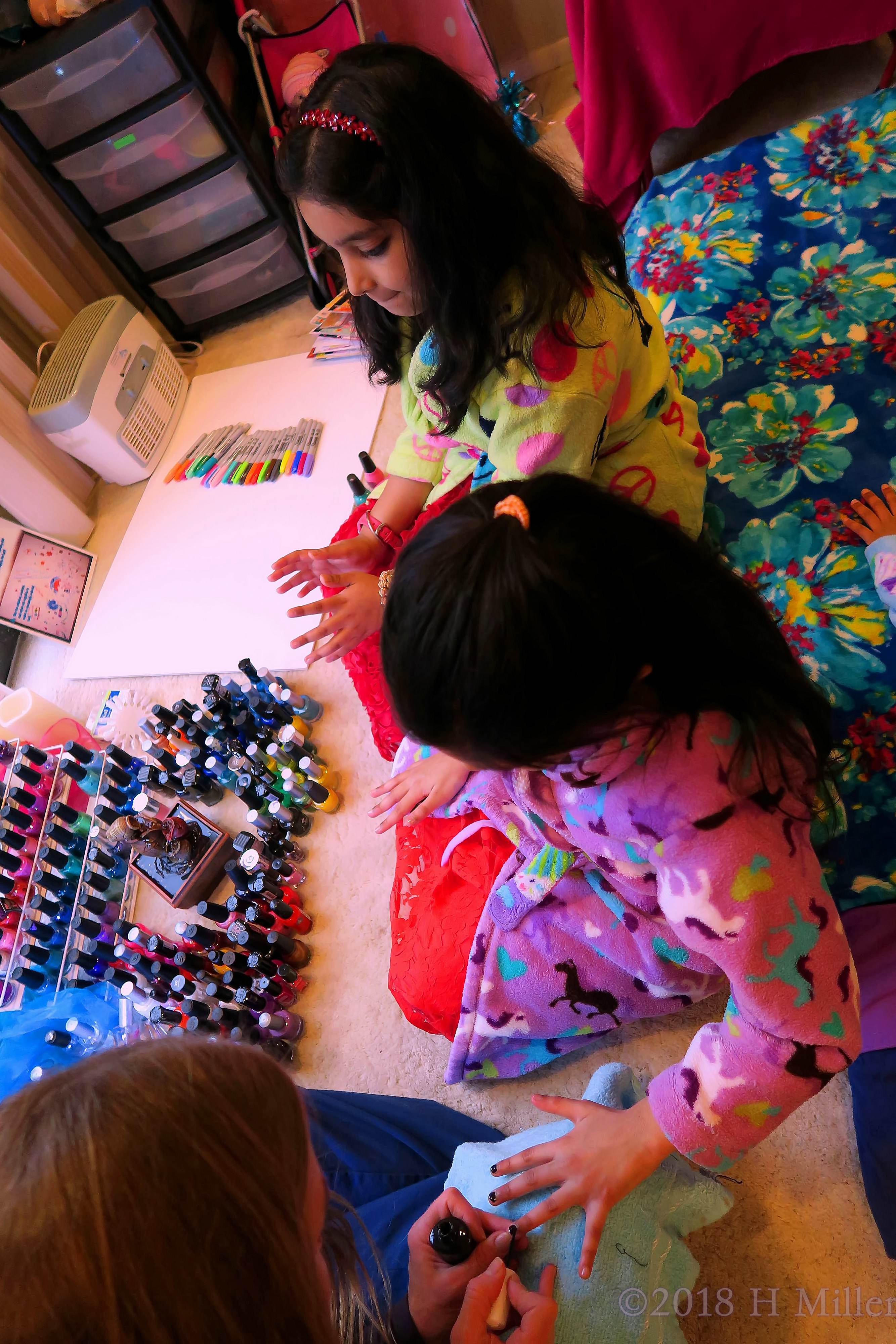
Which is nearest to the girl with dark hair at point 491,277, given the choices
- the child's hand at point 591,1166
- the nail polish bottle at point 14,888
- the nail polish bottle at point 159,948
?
the child's hand at point 591,1166

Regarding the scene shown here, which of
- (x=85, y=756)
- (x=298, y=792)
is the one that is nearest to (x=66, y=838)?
(x=85, y=756)

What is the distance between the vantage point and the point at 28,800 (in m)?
1.25

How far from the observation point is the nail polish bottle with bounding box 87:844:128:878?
1226 millimetres

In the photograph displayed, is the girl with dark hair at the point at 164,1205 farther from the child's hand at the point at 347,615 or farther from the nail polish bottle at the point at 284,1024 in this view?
the child's hand at the point at 347,615

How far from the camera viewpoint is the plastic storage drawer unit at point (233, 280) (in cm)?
185

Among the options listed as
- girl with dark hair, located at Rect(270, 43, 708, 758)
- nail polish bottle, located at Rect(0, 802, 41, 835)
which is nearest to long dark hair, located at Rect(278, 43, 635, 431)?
girl with dark hair, located at Rect(270, 43, 708, 758)

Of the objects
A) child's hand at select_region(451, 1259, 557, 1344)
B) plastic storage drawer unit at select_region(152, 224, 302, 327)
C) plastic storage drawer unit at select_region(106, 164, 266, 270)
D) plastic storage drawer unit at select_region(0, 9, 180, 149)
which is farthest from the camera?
plastic storage drawer unit at select_region(152, 224, 302, 327)

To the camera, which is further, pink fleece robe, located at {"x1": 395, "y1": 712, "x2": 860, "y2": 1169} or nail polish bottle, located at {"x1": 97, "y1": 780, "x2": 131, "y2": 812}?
nail polish bottle, located at {"x1": 97, "y1": 780, "x2": 131, "y2": 812}

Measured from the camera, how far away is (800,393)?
1.03m

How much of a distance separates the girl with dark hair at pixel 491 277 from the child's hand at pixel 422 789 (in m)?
0.32

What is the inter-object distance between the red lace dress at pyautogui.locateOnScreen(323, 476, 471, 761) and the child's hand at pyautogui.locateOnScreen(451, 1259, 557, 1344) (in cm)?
61

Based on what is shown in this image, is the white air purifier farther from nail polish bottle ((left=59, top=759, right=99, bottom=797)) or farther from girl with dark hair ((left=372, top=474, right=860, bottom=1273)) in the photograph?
girl with dark hair ((left=372, top=474, right=860, bottom=1273))

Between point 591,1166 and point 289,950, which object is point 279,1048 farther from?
point 591,1166

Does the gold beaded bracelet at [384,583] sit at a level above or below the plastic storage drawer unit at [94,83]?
below
